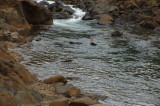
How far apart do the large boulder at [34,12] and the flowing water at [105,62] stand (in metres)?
3.69

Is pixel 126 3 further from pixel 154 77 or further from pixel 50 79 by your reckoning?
pixel 50 79

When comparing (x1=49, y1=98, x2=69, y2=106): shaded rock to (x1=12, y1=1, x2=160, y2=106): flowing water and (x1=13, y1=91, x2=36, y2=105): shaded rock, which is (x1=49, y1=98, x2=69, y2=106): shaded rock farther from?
(x1=12, y1=1, x2=160, y2=106): flowing water

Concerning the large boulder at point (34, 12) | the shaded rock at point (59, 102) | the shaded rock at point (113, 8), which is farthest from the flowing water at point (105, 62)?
the shaded rock at point (113, 8)

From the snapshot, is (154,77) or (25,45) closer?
(154,77)

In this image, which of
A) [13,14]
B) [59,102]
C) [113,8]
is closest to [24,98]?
[59,102]

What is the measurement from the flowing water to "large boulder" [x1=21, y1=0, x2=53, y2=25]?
3.69 meters

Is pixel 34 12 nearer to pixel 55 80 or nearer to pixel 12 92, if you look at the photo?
pixel 55 80

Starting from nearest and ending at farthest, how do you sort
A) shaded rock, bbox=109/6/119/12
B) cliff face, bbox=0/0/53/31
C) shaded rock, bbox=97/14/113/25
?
cliff face, bbox=0/0/53/31 < shaded rock, bbox=97/14/113/25 < shaded rock, bbox=109/6/119/12

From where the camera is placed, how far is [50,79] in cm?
1759

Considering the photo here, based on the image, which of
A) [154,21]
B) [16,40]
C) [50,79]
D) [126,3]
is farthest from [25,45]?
[126,3]

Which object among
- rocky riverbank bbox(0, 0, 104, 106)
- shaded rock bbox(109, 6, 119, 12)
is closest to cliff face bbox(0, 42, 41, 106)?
rocky riverbank bbox(0, 0, 104, 106)

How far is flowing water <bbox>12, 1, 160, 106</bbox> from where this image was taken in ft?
57.2

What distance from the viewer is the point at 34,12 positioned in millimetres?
40688

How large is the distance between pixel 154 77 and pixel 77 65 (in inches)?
216
